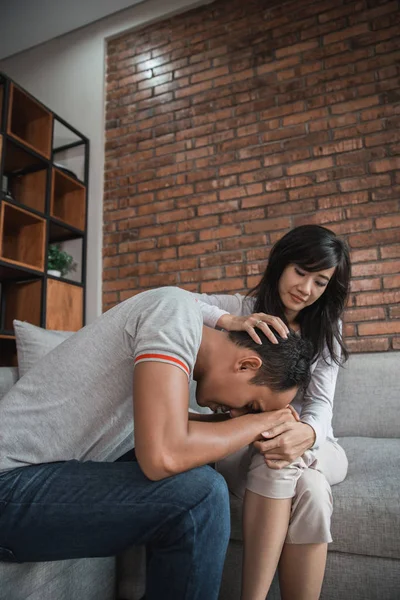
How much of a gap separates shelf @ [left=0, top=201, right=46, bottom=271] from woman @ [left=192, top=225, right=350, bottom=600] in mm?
1678

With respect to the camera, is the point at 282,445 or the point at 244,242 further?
the point at 244,242

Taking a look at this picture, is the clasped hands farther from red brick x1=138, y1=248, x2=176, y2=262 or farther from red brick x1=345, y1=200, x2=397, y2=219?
red brick x1=138, y1=248, x2=176, y2=262

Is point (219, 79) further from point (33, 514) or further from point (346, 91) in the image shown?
point (33, 514)

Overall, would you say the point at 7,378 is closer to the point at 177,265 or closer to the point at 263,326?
the point at 263,326

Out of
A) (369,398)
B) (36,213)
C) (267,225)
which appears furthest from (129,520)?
(36,213)

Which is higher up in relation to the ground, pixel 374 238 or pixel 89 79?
pixel 89 79

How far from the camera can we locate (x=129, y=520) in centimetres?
77

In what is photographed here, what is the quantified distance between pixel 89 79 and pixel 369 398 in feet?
9.09

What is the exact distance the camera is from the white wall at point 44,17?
298cm

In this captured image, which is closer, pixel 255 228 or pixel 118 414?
pixel 118 414

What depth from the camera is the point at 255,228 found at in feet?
8.25

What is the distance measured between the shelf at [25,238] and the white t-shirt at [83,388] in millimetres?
1884

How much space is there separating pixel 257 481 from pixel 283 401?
0.22m

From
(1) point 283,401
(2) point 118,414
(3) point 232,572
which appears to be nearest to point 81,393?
(2) point 118,414
